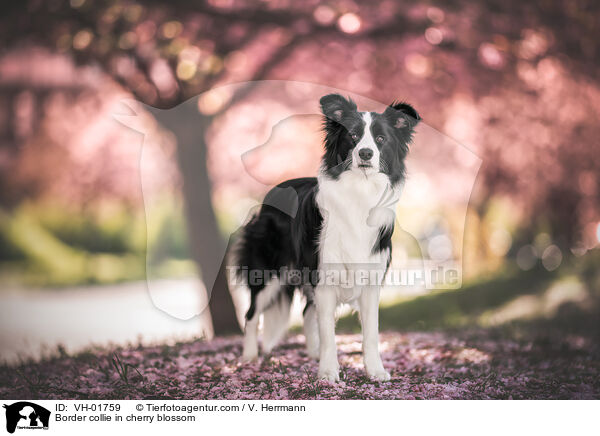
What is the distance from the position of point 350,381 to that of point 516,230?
5112 millimetres

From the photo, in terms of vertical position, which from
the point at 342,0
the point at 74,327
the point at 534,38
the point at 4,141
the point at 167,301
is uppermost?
the point at 342,0

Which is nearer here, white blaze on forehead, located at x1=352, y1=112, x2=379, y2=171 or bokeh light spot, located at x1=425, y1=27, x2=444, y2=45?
white blaze on forehead, located at x1=352, y1=112, x2=379, y2=171

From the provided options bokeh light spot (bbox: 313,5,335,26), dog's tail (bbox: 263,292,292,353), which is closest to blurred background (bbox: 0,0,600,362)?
bokeh light spot (bbox: 313,5,335,26)

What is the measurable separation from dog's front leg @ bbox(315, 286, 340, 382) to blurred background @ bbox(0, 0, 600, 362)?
60cm

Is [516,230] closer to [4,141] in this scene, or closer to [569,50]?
[569,50]

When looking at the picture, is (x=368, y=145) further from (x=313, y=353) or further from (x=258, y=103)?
(x=258, y=103)

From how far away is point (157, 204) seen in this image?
359 cm

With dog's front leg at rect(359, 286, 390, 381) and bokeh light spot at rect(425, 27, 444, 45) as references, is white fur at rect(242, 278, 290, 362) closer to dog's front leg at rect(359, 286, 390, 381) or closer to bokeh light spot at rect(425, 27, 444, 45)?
dog's front leg at rect(359, 286, 390, 381)

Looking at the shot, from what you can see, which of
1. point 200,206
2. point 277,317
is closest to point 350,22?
point 200,206

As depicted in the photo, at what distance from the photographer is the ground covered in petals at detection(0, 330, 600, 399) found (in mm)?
2633

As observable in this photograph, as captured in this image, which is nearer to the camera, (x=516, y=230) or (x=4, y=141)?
(x=4, y=141)

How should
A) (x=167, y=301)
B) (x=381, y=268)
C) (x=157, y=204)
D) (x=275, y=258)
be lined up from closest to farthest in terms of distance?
(x=381, y=268), (x=275, y=258), (x=167, y=301), (x=157, y=204)

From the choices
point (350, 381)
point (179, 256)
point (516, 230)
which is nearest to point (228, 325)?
point (179, 256)
